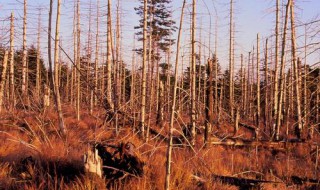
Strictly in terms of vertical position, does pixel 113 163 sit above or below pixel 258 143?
above

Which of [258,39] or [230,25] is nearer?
[230,25]

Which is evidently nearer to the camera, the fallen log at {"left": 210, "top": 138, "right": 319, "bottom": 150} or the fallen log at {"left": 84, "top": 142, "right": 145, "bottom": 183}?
the fallen log at {"left": 84, "top": 142, "right": 145, "bottom": 183}

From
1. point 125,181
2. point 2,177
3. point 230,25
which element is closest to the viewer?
point 125,181

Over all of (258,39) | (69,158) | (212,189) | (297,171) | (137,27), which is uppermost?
(137,27)

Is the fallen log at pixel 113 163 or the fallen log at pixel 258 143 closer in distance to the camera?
the fallen log at pixel 113 163

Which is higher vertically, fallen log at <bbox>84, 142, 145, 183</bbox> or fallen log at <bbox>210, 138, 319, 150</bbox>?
fallen log at <bbox>84, 142, 145, 183</bbox>

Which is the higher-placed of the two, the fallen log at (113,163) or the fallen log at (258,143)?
the fallen log at (113,163)

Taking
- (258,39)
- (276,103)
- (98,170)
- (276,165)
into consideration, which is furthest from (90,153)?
(258,39)

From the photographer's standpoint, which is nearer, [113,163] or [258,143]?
[113,163]

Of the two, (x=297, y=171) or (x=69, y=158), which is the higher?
(x=69, y=158)

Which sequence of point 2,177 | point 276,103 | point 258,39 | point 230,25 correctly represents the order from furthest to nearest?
point 258,39, point 230,25, point 276,103, point 2,177

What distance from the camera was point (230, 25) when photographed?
65.1 ft

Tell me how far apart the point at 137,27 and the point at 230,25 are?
39.4 ft

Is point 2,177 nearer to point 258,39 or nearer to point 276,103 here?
point 276,103
